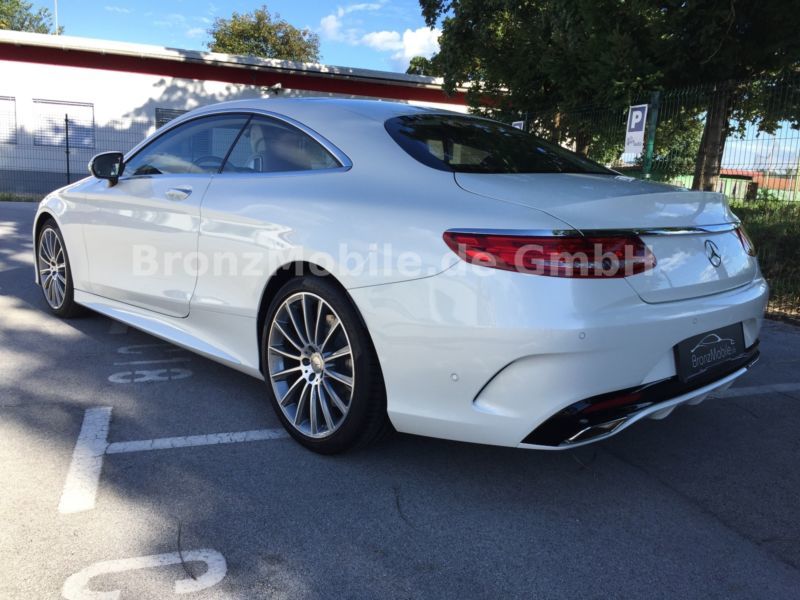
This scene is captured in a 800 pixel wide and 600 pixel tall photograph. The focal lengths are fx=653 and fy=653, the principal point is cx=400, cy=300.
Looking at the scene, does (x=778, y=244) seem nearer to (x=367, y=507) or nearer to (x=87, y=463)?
(x=367, y=507)

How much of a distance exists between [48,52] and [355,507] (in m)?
21.6

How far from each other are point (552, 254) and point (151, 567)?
5.35 feet

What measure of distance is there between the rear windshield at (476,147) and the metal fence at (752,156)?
372cm

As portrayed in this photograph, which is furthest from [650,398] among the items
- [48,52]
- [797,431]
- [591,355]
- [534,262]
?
[48,52]

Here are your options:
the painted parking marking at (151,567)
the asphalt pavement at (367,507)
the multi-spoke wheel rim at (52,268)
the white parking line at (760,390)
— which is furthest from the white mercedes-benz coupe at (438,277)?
the multi-spoke wheel rim at (52,268)

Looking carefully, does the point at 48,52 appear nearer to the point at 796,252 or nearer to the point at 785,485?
the point at 796,252

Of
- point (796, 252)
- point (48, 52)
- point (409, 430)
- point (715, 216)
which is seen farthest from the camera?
point (48, 52)

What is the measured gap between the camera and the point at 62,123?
2000 centimetres

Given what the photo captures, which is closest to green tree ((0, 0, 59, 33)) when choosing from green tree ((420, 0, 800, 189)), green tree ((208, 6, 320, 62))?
green tree ((208, 6, 320, 62))

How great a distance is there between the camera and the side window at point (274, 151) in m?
3.02

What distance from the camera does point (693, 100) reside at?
7.85m

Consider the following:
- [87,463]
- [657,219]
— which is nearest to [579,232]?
[657,219]

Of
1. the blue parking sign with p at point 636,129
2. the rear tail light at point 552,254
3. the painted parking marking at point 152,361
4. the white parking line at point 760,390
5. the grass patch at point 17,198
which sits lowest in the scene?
the painted parking marking at point 152,361

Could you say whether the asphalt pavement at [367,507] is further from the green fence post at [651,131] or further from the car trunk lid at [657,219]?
the green fence post at [651,131]
